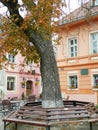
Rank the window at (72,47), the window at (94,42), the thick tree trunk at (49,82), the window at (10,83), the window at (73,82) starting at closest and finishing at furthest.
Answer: the thick tree trunk at (49,82)
the window at (94,42)
the window at (73,82)
the window at (72,47)
the window at (10,83)

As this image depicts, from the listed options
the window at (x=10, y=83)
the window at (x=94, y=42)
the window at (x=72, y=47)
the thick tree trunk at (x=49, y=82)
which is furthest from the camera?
the window at (x=10, y=83)

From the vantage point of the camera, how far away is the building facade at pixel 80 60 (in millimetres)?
20822

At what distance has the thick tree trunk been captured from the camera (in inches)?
380

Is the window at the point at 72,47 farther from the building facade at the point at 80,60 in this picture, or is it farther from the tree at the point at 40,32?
the tree at the point at 40,32

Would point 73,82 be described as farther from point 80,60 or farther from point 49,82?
point 49,82

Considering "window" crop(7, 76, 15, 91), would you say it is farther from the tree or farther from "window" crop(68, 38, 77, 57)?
the tree

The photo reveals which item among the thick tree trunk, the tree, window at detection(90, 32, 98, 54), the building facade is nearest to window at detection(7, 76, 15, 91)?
the building facade

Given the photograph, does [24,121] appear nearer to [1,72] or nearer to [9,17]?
[9,17]

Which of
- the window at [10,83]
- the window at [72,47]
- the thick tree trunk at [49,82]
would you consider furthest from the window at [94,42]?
the window at [10,83]

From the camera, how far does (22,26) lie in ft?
30.6

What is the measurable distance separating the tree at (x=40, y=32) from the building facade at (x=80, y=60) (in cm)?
970

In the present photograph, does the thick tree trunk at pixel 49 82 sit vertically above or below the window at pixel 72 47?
below

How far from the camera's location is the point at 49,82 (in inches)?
383

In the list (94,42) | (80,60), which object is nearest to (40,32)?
(94,42)
